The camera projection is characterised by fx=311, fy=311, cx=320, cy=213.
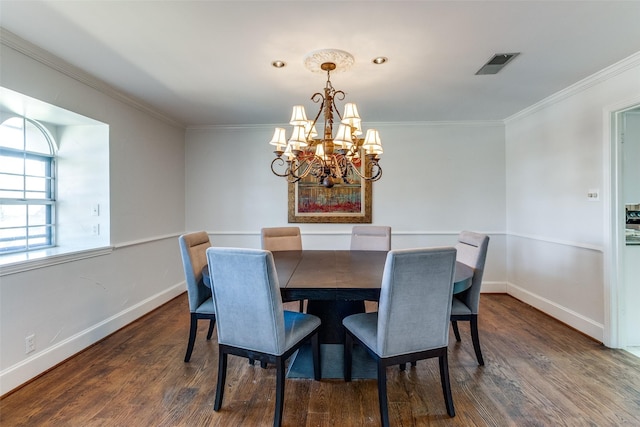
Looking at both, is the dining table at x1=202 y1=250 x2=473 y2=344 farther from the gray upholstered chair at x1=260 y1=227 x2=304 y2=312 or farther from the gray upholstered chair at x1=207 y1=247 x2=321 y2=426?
the gray upholstered chair at x1=260 y1=227 x2=304 y2=312

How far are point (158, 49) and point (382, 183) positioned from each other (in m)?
2.92

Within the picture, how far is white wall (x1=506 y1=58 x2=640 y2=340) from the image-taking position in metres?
2.70

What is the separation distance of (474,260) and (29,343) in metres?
3.23

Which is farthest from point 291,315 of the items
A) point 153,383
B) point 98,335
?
point 98,335

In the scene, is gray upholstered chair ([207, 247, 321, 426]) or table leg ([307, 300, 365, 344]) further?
table leg ([307, 300, 365, 344])

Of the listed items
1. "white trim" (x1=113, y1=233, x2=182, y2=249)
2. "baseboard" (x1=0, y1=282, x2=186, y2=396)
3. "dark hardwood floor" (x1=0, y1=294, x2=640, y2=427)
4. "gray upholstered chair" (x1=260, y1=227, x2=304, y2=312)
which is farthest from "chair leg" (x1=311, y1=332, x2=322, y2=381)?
"white trim" (x1=113, y1=233, x2=182, y2=249)

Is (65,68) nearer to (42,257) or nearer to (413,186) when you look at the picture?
(42,257)

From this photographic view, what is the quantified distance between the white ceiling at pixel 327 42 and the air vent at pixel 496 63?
2.4 inches

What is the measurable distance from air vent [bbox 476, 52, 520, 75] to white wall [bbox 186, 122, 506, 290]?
1603 mm

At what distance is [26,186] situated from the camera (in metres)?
2.55

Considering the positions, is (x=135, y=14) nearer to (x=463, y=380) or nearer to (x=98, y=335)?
(x=98, y=335)

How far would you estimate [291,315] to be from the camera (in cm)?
208

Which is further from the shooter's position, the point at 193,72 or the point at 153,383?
the point at 193,72

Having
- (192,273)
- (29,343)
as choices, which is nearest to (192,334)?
(192,273)
